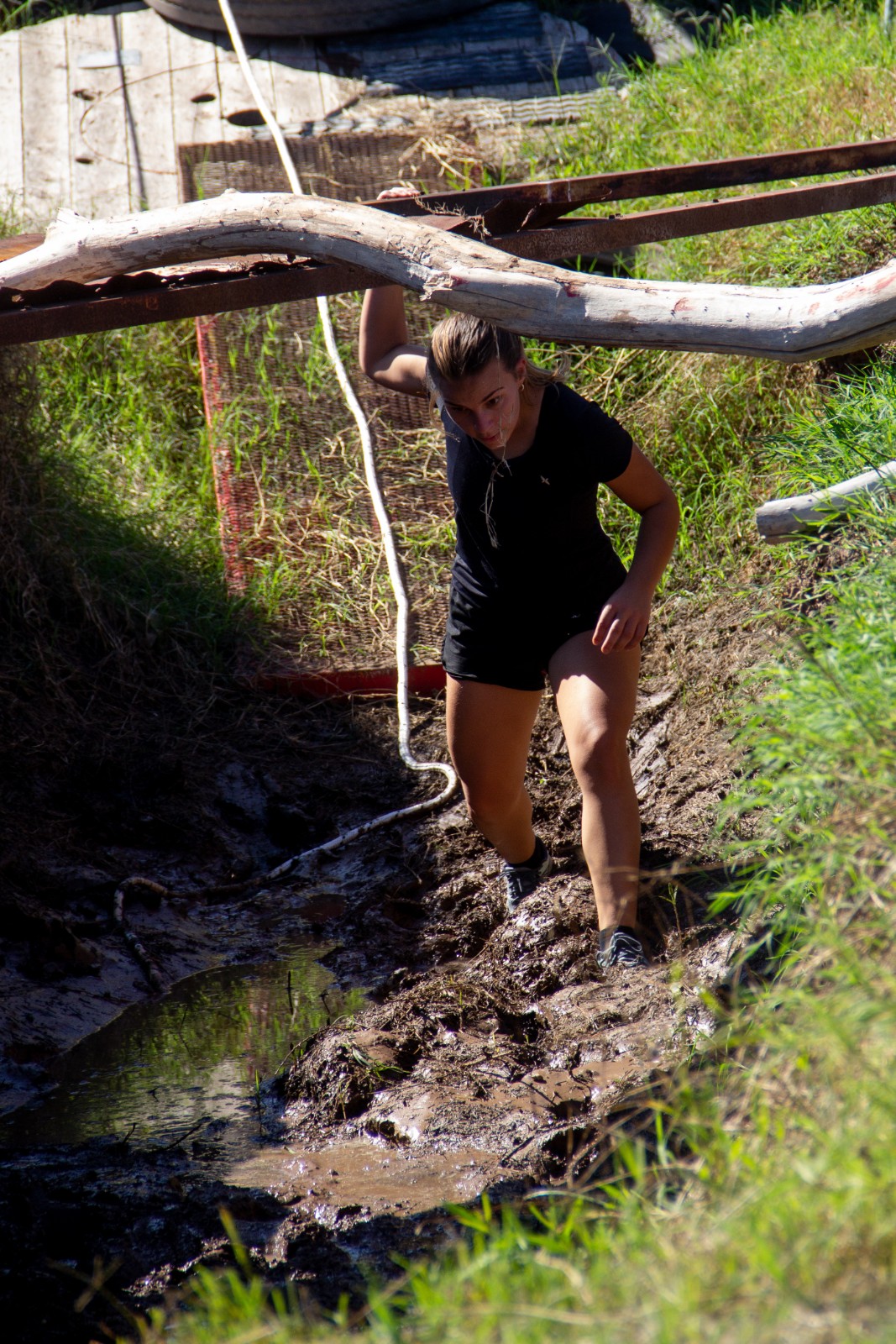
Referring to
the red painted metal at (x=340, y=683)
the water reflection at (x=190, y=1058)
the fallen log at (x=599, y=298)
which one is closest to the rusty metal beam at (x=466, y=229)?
the fallen log at (x=599, y=298)

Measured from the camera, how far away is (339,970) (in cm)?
374

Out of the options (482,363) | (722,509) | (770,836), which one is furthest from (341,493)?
(770,836)

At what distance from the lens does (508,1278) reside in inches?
64.0

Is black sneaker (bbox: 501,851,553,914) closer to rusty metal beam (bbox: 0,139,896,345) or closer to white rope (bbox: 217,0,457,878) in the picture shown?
white rope (bbox: 217,0,457,878)

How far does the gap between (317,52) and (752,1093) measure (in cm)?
785

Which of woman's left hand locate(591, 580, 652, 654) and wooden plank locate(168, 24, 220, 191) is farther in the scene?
wooden plank locate(168, 24, 220, 191)

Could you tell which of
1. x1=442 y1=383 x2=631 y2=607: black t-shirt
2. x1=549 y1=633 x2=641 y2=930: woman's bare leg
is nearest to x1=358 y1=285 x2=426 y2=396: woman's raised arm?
x1=442 y1=383 x2=631 y2=607: black t-shirt

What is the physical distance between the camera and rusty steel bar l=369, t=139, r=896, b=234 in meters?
3.21

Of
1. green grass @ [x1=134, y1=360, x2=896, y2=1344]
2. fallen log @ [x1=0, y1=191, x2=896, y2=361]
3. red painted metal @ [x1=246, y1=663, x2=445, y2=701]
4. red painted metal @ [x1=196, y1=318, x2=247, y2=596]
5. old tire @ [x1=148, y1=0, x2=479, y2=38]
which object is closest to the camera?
green grass @ [x1=134, y1=360, x2=896, y2=1344]

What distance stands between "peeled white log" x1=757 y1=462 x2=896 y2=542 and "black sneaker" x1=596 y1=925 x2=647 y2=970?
1.25 m

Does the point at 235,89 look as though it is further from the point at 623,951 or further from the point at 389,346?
the point at 623,951

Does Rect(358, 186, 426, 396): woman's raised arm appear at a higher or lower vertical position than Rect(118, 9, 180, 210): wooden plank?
lower

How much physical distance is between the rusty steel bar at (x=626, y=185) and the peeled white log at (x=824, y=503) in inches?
34.2

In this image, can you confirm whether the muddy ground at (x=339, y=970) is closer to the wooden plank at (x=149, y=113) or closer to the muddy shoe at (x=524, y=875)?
the muddy shoe at (x=524, y=875)
